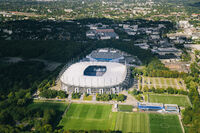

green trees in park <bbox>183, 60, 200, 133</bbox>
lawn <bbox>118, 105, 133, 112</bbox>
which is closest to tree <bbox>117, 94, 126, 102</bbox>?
lawn <bbox>118, 105, 133, 112</bbox>

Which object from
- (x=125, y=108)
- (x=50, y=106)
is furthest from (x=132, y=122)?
(x=50, y=106)

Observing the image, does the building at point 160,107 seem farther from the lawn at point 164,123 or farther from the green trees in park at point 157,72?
the green trees in park at point 157,72

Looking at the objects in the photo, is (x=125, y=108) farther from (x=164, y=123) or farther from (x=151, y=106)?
(x=164, y=123)

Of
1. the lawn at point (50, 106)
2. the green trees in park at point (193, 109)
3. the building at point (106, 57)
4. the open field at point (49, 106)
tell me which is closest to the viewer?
the green trees in park at point (193, 109)

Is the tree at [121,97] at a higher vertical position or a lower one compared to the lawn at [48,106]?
higher

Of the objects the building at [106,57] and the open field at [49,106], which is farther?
the building at [106,57]

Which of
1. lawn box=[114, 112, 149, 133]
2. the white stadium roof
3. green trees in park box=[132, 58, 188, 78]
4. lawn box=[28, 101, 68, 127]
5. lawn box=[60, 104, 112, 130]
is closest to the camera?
lawn box=[114, 112, 149, 133]

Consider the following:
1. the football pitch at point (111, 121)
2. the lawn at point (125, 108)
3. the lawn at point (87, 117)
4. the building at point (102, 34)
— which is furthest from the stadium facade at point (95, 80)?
the building at point (102, 34)

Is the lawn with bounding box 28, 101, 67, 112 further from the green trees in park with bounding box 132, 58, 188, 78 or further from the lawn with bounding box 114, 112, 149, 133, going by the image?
the green trees in park with bounding box 132, 58, 188, 78

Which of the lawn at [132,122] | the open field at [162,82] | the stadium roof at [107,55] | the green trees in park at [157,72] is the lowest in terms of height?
the lawn at [132,122]
